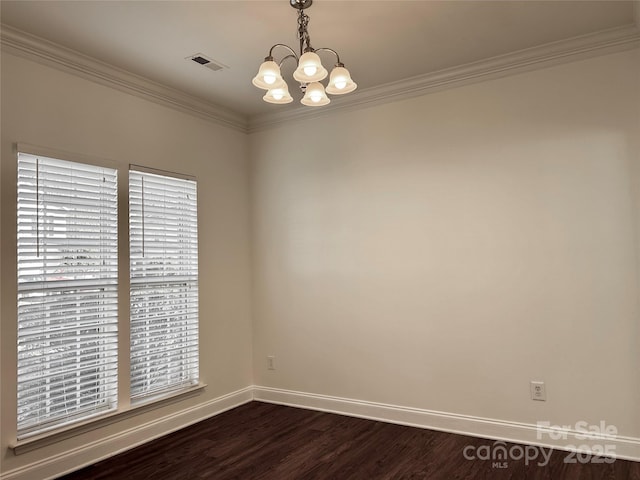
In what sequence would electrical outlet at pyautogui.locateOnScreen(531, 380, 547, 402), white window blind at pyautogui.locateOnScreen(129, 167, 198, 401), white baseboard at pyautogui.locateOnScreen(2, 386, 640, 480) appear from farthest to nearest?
1. white window blind at pyautogui.locateOnScreen(129, 167, 198, 401)
2. electrical outlet at pyautogui.locateOnScreen(531, 380, 547, 402)
3. white baseboard at pyautogui.locateOnScreen(2, 386, 640, 480)

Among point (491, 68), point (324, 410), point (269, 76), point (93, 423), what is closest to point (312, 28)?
point (269, 76)

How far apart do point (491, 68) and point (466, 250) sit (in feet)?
4.49

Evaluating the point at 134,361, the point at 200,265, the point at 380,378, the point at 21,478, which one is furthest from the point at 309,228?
the point at 21,478

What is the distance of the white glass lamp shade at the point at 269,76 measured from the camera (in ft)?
7.57

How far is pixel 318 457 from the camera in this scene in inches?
121

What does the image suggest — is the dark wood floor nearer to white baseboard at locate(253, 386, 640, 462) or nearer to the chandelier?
white baseboard at locate(253, 386, 640, 462)

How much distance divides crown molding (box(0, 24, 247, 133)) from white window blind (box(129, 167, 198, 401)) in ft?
2.08

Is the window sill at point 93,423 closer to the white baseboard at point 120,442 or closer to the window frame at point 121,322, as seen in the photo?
the window frame at point 121,322

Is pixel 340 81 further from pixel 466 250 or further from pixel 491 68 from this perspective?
pixel 466 250

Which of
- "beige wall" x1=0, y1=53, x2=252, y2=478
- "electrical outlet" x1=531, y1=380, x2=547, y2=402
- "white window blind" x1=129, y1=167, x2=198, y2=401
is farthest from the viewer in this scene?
"white window blind" x1=129, y1=167, x2=198, y2=401

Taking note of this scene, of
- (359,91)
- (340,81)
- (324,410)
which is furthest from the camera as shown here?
(324,410)

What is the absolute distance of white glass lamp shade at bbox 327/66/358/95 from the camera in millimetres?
2414

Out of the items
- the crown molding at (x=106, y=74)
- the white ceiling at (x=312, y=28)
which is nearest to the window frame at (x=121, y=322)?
the crown molding at (x=106, y=74)

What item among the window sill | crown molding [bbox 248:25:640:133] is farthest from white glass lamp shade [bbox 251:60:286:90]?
the window sill
